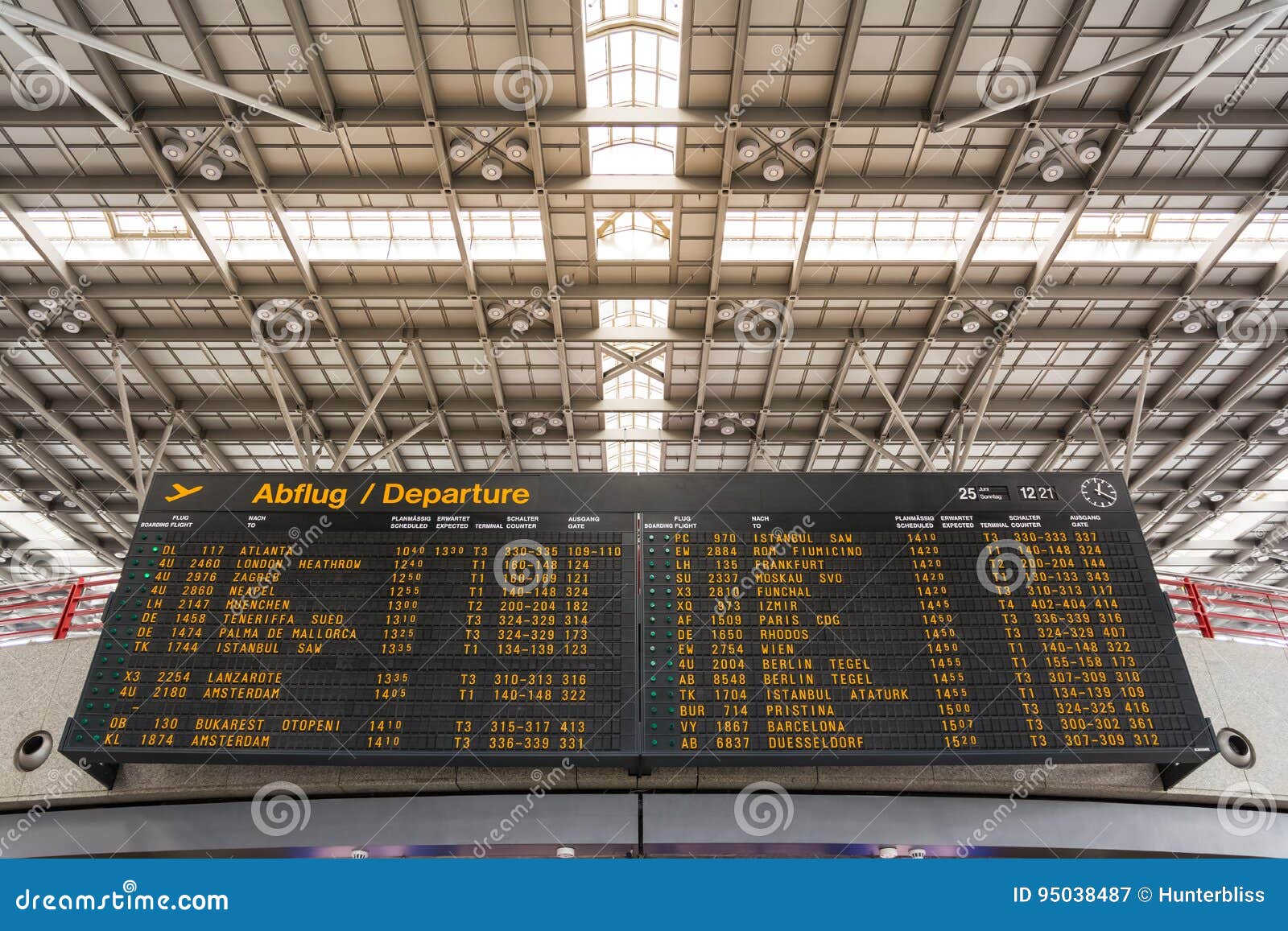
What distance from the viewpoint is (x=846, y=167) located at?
12.4m

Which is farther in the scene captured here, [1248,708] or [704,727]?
[1248,708]

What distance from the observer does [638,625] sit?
766 centimetres

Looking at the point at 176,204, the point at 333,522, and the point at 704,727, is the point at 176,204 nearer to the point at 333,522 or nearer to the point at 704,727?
the point at 333,522

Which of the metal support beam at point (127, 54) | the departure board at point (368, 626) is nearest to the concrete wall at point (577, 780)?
the departure board at point (368, 626)

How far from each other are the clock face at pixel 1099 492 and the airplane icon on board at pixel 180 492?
32.5ft

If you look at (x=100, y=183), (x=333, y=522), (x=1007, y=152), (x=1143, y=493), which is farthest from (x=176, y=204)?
(x=1143, y=493)

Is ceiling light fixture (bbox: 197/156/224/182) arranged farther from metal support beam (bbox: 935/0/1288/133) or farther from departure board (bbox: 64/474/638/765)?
metal support beam (bbox: 935/0/1288/133)

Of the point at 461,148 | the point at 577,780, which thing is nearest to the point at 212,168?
the point at 461,148

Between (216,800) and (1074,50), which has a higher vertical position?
(1074,50)

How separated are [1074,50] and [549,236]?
8136mm

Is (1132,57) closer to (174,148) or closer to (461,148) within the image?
(461,148)

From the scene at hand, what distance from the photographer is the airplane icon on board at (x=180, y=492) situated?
8578mm

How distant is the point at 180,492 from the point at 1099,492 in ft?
33.6

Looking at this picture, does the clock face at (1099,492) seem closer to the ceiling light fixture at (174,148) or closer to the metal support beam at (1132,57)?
the metal support beam at (1132,57)
